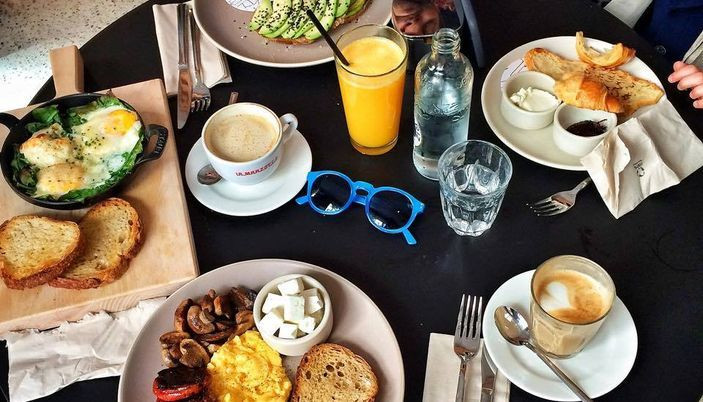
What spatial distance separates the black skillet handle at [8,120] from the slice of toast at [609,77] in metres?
1.10

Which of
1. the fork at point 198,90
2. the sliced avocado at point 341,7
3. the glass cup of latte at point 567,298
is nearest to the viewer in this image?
the glass cup of latte at point 567,298

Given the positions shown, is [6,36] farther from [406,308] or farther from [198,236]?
[406,308]

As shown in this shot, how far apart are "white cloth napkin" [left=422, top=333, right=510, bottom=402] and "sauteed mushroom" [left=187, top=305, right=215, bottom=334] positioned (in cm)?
38

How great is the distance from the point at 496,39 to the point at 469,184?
0.43 metres

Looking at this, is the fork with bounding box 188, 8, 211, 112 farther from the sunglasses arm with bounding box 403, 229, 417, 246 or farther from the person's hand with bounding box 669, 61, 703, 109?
the person's hand with bounding box 669, 61, 703, 109

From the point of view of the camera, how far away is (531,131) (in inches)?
54.1

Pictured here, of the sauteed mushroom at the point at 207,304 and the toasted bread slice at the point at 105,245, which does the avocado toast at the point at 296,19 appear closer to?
the toasted bread slice at the point at 105,245

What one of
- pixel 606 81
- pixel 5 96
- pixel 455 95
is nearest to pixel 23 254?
pixel 455 95

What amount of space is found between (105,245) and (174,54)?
0.53 m

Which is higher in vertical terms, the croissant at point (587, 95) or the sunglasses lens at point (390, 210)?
the croissant at point (587, 95)

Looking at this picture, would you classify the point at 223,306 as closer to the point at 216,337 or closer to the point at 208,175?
the point at 216,337

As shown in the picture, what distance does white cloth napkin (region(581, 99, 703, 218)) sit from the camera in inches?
48.8

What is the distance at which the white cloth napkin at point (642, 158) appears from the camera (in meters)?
1.24

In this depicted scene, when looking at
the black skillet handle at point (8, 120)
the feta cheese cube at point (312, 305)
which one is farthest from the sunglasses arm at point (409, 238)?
the black skillet handle at point (8, 120)
